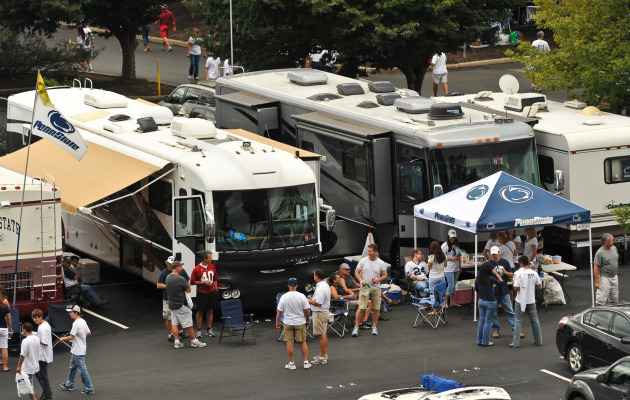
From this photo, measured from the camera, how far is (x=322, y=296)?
19406 millimetres

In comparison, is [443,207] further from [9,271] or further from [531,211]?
[9,271]

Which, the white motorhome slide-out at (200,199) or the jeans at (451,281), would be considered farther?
the jeans at (451,281)

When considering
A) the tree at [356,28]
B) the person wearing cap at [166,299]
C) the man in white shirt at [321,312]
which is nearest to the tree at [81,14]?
the tree at [356,28]

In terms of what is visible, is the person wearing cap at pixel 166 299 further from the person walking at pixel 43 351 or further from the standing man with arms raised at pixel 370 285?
the person walking at pixel 43 351

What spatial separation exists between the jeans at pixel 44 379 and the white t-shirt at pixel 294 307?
145 inches

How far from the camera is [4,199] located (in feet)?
66.1

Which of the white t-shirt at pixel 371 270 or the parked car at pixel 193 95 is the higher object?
the parked car at pixel 193 95

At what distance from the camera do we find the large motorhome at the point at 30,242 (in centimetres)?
2022

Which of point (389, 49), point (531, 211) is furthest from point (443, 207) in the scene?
point (389, 49)

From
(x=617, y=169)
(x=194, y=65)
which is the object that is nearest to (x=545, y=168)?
(x=617, y=169)

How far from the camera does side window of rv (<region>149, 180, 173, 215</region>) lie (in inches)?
880

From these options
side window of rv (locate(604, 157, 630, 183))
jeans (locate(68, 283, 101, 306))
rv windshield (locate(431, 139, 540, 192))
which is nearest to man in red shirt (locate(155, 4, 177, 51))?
rv windshield (locate(431, 139, 540, 192))

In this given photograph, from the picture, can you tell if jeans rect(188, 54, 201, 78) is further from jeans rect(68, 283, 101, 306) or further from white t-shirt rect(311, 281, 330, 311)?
white t-shirt rect(311, 281, 330, 311)

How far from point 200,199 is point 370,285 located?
327cm
